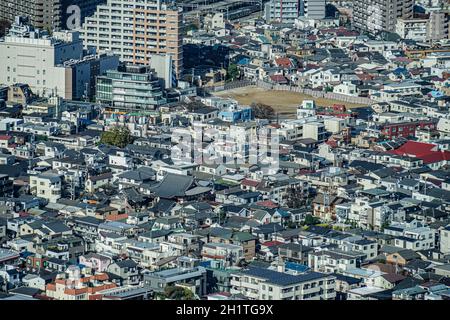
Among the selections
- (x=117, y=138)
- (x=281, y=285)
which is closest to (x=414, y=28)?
(x=117, y=138)

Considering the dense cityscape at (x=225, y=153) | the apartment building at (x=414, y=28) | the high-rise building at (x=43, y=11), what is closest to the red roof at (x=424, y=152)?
the dense cityscape at (x=225, y=153)

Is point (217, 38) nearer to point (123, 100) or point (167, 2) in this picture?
point (167, 2)

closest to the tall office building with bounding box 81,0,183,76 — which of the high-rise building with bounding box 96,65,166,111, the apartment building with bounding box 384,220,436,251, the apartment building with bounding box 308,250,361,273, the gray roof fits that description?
the high-rise building with bounding box 96,65,166,111

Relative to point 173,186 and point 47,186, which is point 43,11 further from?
point 173,186

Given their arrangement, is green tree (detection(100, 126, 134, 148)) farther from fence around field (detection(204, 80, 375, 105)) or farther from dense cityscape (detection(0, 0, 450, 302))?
fence around field (detection(204, 80, 375, 105))

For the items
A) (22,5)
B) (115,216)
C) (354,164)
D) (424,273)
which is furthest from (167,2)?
(424,273)

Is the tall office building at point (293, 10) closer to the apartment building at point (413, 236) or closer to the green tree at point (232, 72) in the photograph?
the green tree at point (232, 72)
